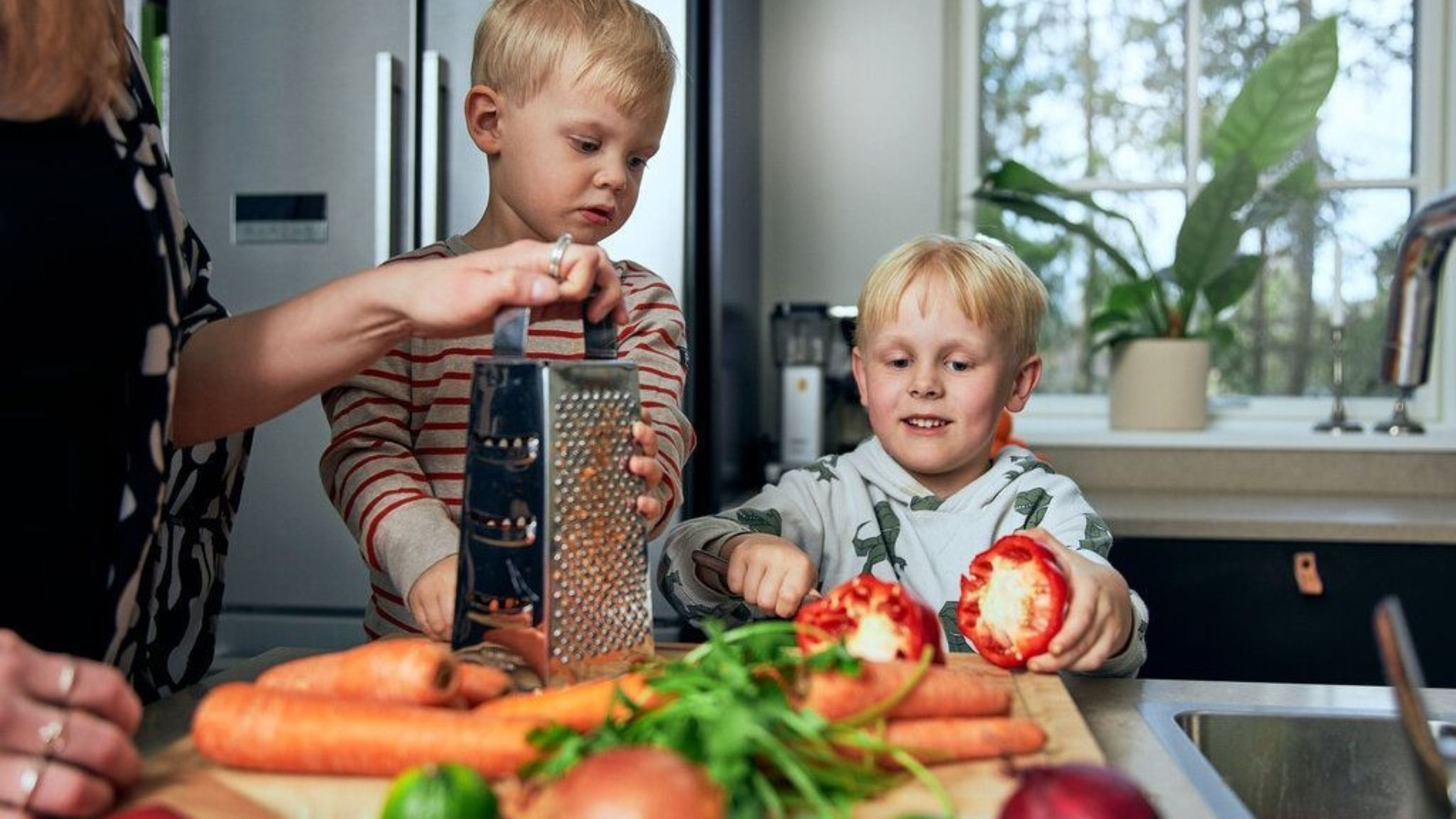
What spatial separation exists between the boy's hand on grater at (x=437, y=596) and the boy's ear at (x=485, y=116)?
0.49m

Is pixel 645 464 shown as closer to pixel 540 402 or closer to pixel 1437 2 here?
pixel 540 402

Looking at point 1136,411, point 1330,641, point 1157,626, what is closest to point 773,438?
point 1136,411

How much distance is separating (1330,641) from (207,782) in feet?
6.84

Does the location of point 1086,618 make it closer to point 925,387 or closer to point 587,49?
point 925,387

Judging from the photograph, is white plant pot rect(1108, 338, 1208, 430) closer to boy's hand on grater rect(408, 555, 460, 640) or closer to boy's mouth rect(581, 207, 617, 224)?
boy's mouth rect(581, 207, 617, 224)

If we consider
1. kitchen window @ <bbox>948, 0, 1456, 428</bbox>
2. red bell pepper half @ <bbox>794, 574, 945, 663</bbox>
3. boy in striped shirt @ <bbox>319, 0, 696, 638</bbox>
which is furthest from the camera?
kitchen window @ <bbox>948, 0, 1456, 428</bbox>

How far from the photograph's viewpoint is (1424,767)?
0.64 metres

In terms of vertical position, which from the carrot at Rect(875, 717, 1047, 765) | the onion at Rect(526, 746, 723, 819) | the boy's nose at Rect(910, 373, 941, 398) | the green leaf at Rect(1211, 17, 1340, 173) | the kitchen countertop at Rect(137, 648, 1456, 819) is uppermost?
the green leaf at Rect(1211, 17, 1340, 173)

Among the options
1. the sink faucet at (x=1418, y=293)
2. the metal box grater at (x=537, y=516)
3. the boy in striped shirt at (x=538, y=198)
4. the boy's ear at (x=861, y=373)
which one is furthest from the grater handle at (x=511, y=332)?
the boy's ear at (x=861, y=373)

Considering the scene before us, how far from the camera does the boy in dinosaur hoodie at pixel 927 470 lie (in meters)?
1.36

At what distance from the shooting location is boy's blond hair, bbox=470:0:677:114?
1.22m

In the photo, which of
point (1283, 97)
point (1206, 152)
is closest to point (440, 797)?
point (1283, 97)

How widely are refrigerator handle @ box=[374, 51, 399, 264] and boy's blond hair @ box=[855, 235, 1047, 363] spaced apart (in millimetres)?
1059

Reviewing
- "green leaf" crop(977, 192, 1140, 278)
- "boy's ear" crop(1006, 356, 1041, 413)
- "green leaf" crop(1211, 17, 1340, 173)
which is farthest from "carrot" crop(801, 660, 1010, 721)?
"green leaf" crop(1211, 17, 1340, 173)
